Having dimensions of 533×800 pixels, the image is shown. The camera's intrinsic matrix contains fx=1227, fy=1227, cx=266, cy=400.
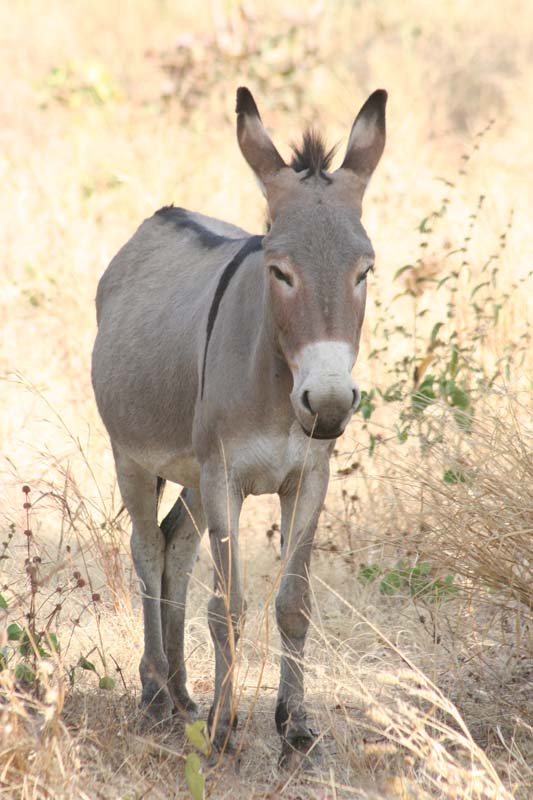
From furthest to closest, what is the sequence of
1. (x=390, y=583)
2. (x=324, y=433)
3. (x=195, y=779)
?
(x=390, y=583)
(x=324, y=433)
(x=195, y=779)

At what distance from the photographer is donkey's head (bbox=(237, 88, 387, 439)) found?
3348 mm

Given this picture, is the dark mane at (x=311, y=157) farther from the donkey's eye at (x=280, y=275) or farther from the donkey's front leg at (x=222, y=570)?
the donkey's front leg at (x=222, y=570)

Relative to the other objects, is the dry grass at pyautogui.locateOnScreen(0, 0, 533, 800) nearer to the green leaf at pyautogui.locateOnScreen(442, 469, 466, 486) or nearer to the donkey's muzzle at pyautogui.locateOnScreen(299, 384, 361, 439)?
the green leaf at pyautogui.locateOnScreen(442, 469, 466, 486)

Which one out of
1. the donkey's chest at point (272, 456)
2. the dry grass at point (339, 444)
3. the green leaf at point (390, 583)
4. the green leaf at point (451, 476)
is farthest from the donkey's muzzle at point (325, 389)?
the green leaf at point (390, 583)

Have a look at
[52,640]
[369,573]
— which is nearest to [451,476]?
[369,573]

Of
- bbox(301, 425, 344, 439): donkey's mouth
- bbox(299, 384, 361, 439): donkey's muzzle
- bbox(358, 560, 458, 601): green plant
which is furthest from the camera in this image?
bbox(358, 560, 458, 601): green plant

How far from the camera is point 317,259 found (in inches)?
138

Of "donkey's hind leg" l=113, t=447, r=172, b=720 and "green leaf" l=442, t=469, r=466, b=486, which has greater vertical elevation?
"green leaf" l=442, t=469, r=466, b=486

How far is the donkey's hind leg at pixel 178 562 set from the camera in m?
4.82

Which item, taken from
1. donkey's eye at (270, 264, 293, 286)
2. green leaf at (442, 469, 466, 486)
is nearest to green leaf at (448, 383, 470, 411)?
green leaf at (442, 469, 466, 486)

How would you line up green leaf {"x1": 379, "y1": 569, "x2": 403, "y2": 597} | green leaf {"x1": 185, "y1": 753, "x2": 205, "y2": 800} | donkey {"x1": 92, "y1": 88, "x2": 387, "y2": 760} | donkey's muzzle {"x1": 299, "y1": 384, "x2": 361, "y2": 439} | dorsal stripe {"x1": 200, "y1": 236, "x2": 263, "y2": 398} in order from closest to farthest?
1. green leaf {"x1": 185, "y1": 753, "x2": 205, "y2": 800}
2. donkey's muzzle {"x1": 299, "y1": 384, "x2": 361, "y2": 439}
3. donkey {"x1": 92, "y1": 88, "x2": 387, "y2": 760}
4. dorsal stripe {"x1": 200, "y1": 236, "x2": 263, "y2": 398}
5. green leaf {"x1": 379, "y1": 569, "x2": 403, "y2": 597}

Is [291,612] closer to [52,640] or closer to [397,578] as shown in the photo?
[52,640]

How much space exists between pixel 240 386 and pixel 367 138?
91 centimetres

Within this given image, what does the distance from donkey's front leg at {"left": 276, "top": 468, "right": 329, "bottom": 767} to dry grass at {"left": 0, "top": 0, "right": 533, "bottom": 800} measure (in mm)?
97
